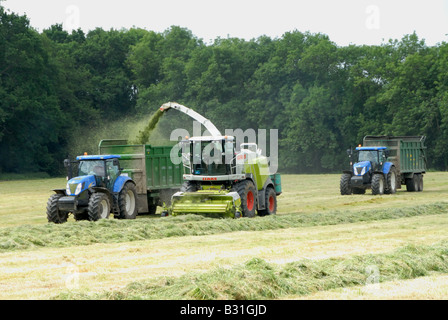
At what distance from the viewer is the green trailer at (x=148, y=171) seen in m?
22.6

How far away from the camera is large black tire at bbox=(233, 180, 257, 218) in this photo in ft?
65.9

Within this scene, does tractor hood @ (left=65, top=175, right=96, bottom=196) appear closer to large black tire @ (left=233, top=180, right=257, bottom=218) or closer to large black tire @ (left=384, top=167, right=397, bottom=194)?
large black tire @ (left=233, top=180, right=257, bottom=218)

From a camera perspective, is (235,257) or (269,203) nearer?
(235,257)

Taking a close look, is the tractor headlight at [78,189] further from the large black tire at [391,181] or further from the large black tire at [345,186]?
the large black tire at [391,181]

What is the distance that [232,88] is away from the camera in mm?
73812

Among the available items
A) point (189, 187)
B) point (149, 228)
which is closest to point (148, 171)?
point (189, 187)

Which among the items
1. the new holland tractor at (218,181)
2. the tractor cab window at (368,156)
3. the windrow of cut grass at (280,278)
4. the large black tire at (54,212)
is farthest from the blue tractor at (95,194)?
the tractor cab window at (368,156)

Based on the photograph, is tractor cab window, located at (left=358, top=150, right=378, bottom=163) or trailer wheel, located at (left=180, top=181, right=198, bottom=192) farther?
tractor cab window, located at (left=358, top=150, right=378, bottom=163)

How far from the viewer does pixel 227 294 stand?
9.01 meters

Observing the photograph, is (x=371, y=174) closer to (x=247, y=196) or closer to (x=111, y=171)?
(x=247, y=196)

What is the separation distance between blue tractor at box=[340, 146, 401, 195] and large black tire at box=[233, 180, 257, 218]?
1060 cm

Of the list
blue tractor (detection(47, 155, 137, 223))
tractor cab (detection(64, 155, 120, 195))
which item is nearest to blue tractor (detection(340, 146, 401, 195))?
blue tractor (detection(47, 155, 137, 223))

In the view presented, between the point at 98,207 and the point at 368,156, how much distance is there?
15.4 metres
